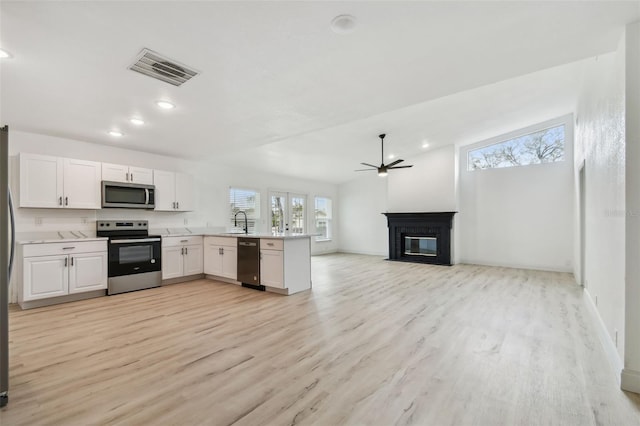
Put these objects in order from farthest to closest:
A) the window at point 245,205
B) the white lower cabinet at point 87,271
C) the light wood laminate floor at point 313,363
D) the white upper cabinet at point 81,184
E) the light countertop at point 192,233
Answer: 1. the window at point 245,205
2. the light countertop at point 192,233
3. the white upper cabinet at point 81,184
4. the white lower cabinet at point 87,271
5. the light wood laminate floor at point 313,363

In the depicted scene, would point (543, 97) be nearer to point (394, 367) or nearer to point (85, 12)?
point (394, 367)

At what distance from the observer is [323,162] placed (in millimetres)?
7777

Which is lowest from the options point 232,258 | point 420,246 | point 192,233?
point 420,246

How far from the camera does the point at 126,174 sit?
194 inches

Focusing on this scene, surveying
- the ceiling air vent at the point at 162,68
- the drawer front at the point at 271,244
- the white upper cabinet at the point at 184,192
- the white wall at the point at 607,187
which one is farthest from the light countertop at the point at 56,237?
the white wall at the point at 607,187

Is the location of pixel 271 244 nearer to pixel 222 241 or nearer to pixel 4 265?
pixel 222 241

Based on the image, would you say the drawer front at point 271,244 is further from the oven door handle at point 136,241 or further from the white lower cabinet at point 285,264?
the oven door handle at point 136,241

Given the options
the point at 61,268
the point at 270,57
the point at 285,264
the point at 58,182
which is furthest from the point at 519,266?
the point at 58,182

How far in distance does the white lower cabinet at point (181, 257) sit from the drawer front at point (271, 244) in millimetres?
1744

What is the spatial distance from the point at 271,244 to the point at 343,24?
10.8 ft

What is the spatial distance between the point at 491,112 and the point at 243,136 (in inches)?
177

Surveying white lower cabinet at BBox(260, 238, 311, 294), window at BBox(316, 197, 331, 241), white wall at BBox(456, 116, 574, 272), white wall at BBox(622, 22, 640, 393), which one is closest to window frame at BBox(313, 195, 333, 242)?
window at BBox(316, 197, 331, 241)

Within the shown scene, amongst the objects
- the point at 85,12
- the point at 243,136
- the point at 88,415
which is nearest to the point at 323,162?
the point at 243,136

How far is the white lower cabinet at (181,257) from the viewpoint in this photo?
525 cm
